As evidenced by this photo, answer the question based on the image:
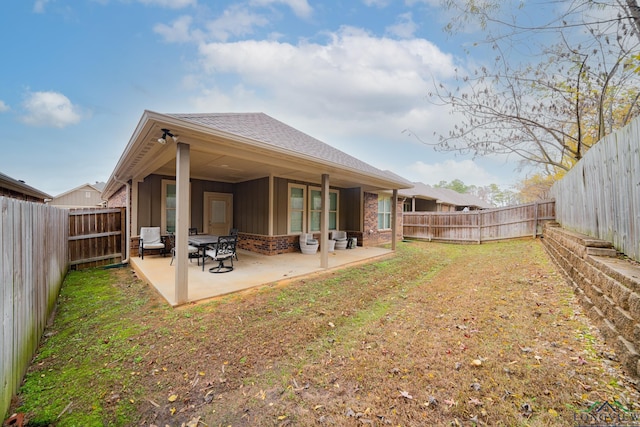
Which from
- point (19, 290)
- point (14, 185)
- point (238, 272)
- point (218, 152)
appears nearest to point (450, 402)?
point (19, 290)

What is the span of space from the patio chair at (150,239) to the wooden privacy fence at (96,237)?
1.04m

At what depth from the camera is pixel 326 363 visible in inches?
107

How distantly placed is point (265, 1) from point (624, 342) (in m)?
9.28

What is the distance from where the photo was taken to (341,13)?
7.34 meters

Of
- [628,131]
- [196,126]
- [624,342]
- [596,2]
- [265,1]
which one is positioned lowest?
[624,342]

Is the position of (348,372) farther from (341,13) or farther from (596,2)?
(341,13)

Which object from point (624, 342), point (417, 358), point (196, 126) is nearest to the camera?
point (624, 342)

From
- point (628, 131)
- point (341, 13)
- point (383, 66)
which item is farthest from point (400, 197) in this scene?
point (628, 131)

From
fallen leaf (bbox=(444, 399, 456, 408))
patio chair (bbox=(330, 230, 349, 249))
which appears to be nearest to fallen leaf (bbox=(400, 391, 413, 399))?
fallen leaf (bbox=(444, 399, 456, 408))

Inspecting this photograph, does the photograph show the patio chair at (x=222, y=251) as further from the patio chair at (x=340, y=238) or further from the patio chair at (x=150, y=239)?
the patio chair at (x=340, y=238)

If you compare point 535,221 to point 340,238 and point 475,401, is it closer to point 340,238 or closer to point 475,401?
point 340,238

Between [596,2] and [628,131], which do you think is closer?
[628,131]

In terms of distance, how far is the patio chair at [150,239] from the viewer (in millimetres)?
7517

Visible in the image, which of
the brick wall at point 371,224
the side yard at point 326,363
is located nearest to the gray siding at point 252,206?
the side yard at point 326,363
